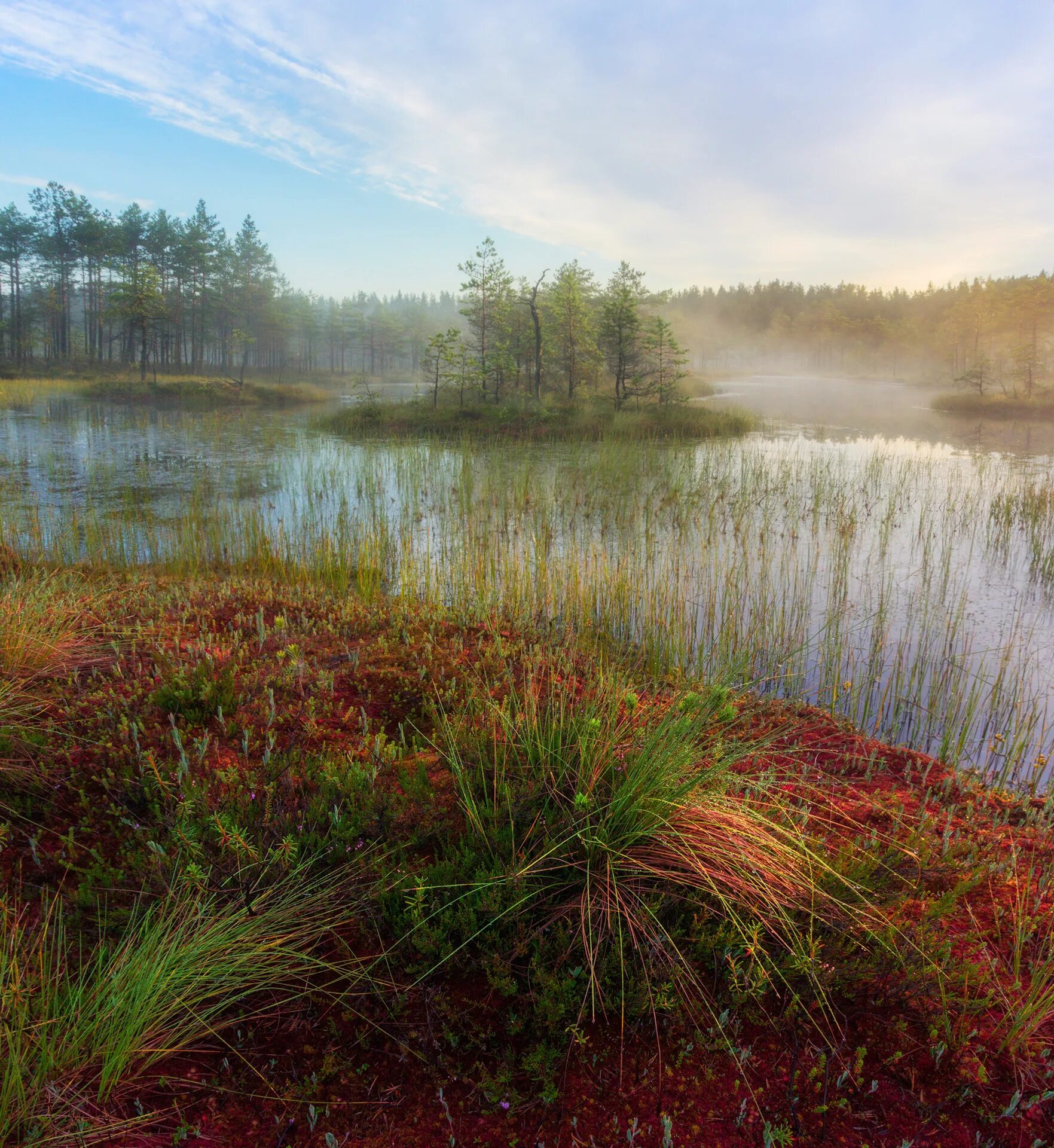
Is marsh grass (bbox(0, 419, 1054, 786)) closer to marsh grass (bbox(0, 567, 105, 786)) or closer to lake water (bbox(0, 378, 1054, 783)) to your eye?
lake water (bbox(0, 378, 1054, 783))

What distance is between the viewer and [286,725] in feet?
10.6

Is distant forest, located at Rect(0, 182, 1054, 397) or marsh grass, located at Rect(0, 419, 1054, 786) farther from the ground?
distant forest, located at Rect(0, 182, 1054, 397)

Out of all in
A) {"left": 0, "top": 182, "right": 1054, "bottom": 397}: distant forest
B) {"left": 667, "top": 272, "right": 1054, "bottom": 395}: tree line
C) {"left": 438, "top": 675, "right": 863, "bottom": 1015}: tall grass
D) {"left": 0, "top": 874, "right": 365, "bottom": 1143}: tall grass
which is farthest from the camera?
{"left": 667, "top": 272, "right": 1054, "bottom": 395}: tree line

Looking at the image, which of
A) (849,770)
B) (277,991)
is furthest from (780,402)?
(277,991)

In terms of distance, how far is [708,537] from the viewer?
856 centimetres

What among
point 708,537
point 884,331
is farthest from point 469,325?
point 884,331

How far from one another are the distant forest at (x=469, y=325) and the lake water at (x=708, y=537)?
13791 millimetres

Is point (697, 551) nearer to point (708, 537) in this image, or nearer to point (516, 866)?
point (708, 537)

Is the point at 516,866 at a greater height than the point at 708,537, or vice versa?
the point at 708,537

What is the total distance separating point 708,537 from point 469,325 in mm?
46973

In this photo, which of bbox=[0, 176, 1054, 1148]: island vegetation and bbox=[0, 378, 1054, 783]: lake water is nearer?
bbox=[0, 176, 1054, 1148]: island vegetation

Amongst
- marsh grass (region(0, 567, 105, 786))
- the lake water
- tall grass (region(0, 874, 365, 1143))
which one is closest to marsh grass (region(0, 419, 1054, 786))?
the lake water

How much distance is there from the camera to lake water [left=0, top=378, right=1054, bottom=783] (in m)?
5.11

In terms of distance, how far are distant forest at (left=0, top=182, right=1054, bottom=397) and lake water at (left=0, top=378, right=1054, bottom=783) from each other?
13.8 meters
